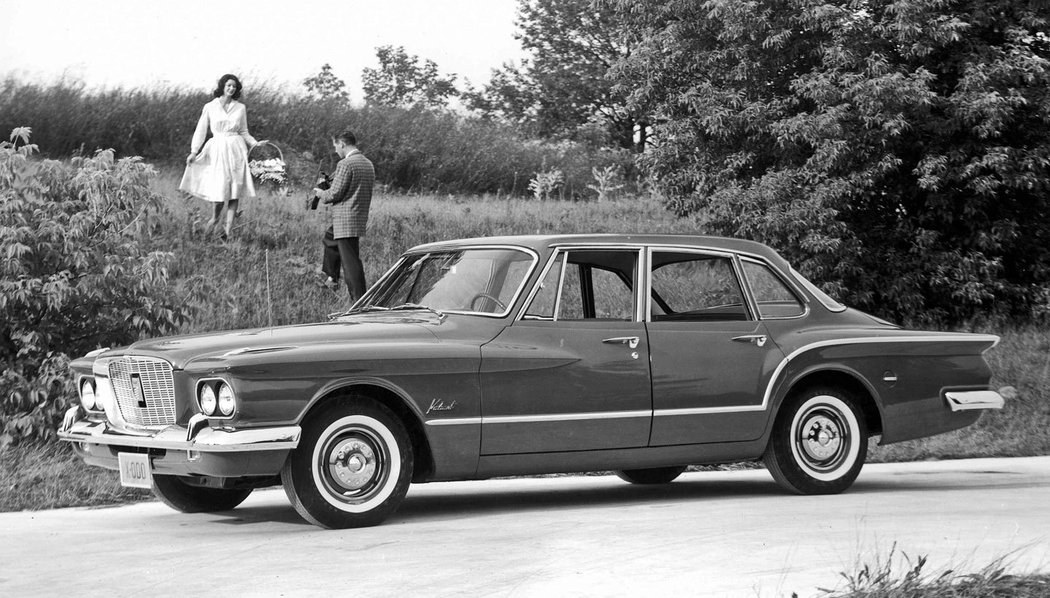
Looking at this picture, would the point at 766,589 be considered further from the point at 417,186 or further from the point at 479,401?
the point at 417,186

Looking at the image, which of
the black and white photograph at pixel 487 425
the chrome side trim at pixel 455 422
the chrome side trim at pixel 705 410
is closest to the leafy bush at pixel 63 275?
the black and white photograph at pixel 487 425

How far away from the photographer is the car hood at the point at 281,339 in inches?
304

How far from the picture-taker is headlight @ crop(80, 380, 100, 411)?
28.2 feet

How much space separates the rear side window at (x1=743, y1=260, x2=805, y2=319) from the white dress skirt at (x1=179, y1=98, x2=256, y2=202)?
9.67m

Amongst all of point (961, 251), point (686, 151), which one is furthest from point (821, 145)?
point (961, 251)

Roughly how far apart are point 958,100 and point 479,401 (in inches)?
577

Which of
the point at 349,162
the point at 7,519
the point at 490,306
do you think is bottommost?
the point at 7,519

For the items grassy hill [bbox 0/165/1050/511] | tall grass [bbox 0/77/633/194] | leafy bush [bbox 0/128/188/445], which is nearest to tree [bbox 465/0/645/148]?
tall grass [bbox 0/77/633/194]

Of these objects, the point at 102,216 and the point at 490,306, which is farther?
the point at 102,216

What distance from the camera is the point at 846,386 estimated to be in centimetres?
954

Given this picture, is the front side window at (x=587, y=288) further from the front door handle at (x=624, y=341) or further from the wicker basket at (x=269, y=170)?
the wicker basket at (x=269, y=170)

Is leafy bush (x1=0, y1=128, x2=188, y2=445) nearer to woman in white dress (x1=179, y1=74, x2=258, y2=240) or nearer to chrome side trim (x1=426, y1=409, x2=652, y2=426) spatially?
chrome side trim (x1=426, y1=409, x2=652, y2=426)

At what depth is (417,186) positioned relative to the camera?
3044 cm

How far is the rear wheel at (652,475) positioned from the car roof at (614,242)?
64.6 inches
